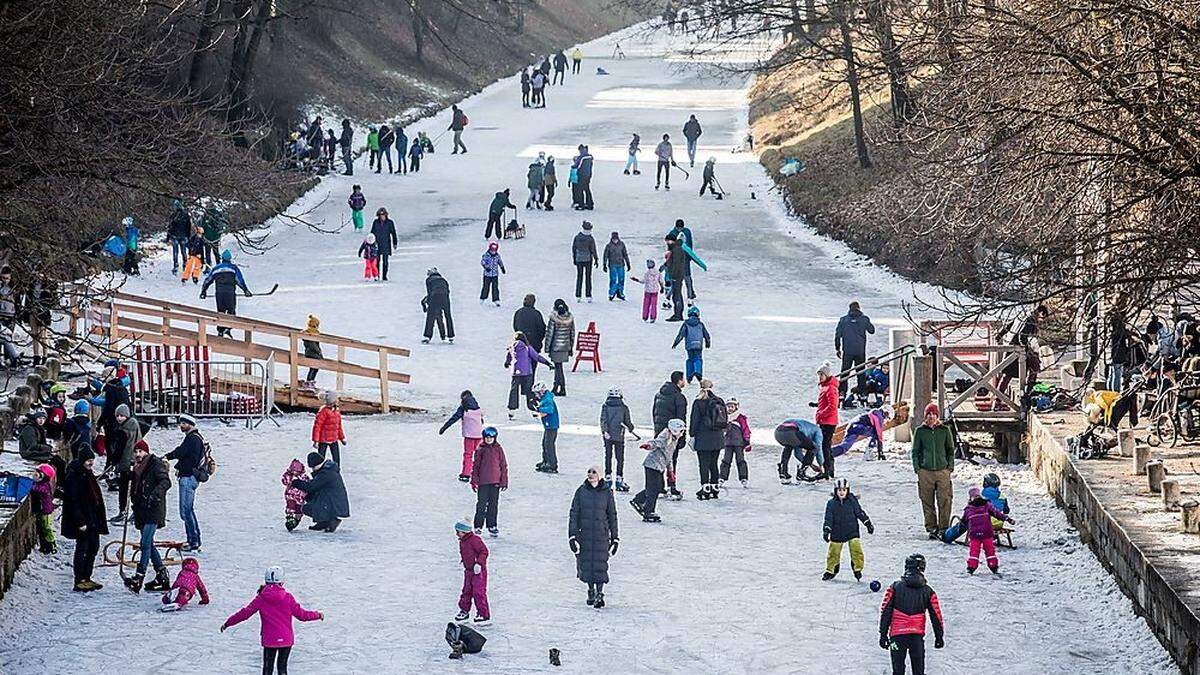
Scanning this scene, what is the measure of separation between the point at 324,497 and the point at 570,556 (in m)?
2.60

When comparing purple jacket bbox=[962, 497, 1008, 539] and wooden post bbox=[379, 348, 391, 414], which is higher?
wooden post bbox=[379, 348, 391, 414]

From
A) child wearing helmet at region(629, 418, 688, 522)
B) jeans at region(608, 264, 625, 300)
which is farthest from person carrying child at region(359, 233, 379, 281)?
child wearing helmet at region(629, 418, 688, 522)

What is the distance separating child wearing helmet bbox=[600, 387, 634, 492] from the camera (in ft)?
66.6

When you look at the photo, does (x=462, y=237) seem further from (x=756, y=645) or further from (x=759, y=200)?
(x=756, y=645)

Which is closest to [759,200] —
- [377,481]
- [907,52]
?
[907,52]

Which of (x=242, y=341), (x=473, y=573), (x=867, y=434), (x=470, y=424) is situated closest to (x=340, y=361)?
(x=242, y=341)

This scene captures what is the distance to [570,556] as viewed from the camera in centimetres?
1816

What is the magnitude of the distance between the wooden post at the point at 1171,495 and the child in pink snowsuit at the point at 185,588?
346 inches

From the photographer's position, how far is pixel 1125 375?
21.4 m

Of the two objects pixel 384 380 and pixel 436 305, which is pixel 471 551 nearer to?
pixel 384 380

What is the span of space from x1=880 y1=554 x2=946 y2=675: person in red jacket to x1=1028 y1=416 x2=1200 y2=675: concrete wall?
1.96 meters

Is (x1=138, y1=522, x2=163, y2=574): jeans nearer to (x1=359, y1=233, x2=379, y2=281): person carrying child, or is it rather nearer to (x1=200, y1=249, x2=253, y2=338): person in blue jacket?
(x1=200, y1=249, x2=253, y2=338): person in blue jacket

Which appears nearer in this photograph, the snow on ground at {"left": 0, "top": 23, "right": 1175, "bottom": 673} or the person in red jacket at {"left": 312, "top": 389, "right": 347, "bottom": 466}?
the snow on ground at {"left": 0, "top": 23, "right": 1175, "bottom": 673}

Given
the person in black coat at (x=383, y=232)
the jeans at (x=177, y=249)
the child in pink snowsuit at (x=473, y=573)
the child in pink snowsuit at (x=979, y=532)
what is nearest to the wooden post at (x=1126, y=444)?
the child in pink snowsuit at (x=979, y=532)
